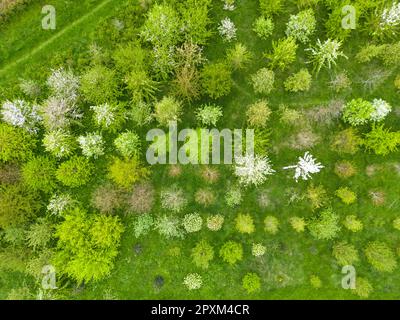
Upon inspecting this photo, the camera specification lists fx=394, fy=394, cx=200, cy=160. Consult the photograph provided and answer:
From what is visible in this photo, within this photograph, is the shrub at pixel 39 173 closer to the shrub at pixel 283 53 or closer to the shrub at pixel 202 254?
the shrub at pixel 202 254

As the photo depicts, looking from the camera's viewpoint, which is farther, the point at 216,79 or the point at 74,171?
the point at 74,171

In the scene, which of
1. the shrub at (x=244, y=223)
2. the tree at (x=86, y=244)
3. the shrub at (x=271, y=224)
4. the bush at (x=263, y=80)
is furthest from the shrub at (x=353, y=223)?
the tree at (x=86, y=244)

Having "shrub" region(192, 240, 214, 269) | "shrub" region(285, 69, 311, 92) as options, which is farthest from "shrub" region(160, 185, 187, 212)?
"shrub" region(285, 69, 311, 92)

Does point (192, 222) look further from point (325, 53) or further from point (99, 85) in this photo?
point (325, 53)

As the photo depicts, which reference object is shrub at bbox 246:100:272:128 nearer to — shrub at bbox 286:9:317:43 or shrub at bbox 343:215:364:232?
shrub at bbox 286:9:317:43

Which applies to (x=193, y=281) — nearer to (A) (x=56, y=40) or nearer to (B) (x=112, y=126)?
(B) (x=112, y=126)

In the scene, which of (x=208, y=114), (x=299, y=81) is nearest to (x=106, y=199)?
(x=208, y=114)

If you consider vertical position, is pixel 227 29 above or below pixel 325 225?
above

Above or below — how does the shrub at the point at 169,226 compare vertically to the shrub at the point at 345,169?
below
